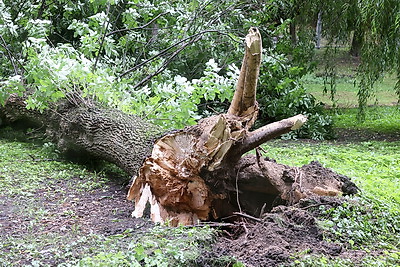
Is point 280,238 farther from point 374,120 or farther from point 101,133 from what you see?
point 374,120

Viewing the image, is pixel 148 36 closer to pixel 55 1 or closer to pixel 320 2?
pixel 55 1

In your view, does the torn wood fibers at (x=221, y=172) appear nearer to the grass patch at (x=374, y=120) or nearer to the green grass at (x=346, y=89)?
the grass patch at (x=374, y=120)

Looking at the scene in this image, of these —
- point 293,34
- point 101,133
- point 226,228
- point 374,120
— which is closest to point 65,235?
point 226,228

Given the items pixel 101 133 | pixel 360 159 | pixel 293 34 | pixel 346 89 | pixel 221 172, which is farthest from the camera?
pixel 346 89

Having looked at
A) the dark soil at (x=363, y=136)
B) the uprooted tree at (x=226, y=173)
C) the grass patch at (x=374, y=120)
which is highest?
the uprooted tree at (x=226, y=173)

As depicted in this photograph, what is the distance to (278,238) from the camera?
3.50 m

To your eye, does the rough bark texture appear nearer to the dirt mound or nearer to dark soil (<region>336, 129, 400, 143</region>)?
the dirt mound

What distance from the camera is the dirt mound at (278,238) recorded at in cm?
327

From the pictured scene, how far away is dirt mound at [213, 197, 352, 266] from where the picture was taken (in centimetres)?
327

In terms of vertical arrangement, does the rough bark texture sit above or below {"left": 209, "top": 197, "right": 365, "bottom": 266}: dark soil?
above

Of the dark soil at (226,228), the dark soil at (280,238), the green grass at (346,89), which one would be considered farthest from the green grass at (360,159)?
the green grass at (346,89)

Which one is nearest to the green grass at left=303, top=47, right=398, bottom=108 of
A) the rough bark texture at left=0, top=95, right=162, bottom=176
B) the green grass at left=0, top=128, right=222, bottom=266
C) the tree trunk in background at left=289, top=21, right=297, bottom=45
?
the tree trunk in background at left=289, top=21, right=297, bottom=45

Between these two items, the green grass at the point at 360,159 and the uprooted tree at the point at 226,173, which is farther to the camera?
the green grass at the point at 360,159

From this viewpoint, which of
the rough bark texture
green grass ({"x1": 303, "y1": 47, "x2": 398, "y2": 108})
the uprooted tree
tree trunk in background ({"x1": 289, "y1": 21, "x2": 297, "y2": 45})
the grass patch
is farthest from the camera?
green grass ({"x1": 303, "y1": 47, "x2": 398, "y2": 108})
